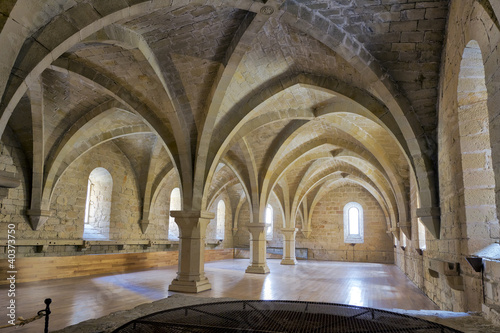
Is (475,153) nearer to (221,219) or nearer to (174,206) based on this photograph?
(174,206)

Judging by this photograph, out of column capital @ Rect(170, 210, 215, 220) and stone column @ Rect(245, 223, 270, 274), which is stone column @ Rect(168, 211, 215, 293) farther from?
stone column @ Rect(245, 223, 270, 274)

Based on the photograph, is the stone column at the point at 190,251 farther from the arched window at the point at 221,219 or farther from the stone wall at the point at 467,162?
the arched window at the point at 221,219

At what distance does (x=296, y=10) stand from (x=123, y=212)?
895 centimetres

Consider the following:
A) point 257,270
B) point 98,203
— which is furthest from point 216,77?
point 98,203

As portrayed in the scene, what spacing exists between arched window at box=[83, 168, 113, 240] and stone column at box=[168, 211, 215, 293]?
16.5 feet

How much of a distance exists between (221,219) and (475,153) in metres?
15.1

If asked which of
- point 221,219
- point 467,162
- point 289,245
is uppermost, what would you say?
point 467,162

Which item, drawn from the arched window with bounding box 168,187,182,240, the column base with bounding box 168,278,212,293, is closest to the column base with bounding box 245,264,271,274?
the column base with bounding box 168,278,212,293

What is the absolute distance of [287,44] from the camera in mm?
5625

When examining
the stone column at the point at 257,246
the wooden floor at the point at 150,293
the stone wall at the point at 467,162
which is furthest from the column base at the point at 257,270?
the stone wall at the point at 467,162

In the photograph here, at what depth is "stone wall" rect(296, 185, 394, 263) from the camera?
17219mm

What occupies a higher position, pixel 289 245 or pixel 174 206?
pixel 174 206

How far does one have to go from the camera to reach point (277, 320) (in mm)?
2428

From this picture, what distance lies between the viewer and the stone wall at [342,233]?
17219mm
